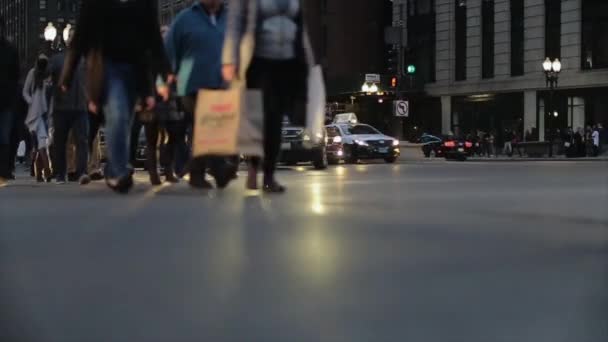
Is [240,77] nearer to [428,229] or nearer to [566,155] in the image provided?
[428,229]

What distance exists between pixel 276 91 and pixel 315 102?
0.33 meters

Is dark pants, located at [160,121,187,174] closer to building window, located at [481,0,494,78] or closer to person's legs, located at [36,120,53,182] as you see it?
person's legs, located at [36,120,53,182]

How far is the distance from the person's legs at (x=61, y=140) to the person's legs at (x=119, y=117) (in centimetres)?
344

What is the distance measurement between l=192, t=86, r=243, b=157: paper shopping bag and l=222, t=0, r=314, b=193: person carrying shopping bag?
8.9 inches

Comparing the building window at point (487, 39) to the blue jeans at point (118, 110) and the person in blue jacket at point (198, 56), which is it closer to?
the person in blue jacket at point (198, 56)

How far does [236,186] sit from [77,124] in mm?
3135

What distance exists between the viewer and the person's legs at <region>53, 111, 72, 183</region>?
10945mm

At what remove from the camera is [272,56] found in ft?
23.4

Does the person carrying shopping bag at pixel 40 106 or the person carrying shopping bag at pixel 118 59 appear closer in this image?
the person carrying shopping bag at pixel 118 59

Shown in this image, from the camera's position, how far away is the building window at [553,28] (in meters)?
53.0

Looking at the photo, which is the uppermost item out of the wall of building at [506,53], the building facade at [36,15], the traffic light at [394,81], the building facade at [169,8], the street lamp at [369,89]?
the building facade at [36,15]

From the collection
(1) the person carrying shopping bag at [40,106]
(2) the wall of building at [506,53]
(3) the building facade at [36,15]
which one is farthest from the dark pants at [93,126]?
(3) the building facade at [36,15]


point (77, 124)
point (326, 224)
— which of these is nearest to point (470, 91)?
point (77, 124)

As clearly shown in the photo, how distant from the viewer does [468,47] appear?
5906 cm
